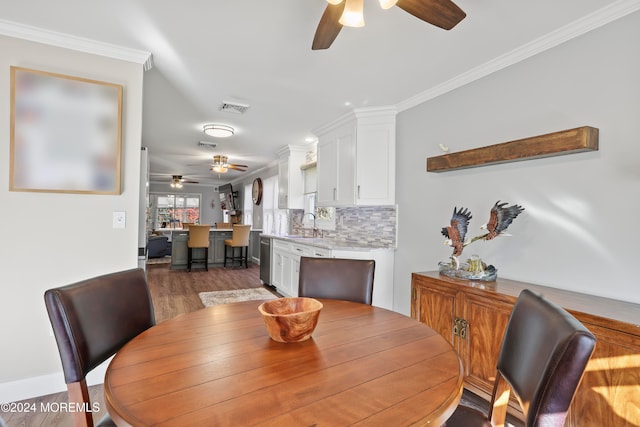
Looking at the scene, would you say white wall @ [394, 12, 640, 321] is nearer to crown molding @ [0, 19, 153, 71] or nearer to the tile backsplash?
the tile backsplash

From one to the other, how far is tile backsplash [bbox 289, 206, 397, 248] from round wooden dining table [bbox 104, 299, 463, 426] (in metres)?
2.26

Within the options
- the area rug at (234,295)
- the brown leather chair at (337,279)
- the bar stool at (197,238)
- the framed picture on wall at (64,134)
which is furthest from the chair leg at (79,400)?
the bar stool at (197,238)

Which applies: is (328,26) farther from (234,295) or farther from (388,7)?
(234,295)

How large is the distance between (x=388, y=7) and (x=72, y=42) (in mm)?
2239

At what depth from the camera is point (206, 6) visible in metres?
1.83

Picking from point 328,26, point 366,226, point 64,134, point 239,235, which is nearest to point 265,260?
point 239,235

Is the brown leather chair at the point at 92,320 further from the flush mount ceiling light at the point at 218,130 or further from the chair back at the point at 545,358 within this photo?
the flush mount ceiling light at the point at 218,130

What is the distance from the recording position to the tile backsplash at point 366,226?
11.5 feet

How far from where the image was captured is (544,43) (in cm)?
210

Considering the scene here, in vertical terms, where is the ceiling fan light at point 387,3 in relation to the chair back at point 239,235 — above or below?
above

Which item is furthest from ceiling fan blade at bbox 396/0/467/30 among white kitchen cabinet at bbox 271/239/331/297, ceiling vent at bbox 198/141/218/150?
ceiling vent at bbox 198/141/218/150

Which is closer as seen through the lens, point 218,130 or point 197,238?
point 218,130

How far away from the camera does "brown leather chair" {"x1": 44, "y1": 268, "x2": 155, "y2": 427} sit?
1.01m

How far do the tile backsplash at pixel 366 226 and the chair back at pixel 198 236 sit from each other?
3.13 metres
